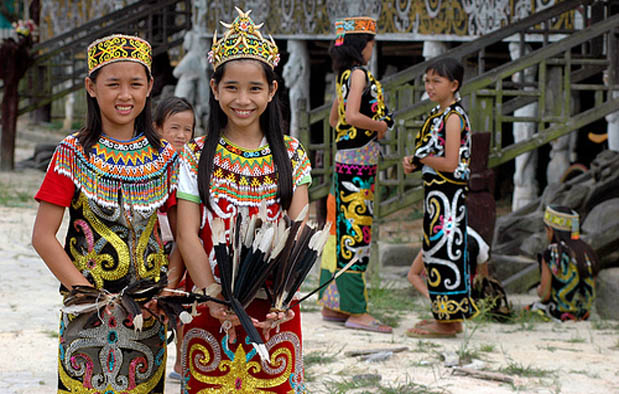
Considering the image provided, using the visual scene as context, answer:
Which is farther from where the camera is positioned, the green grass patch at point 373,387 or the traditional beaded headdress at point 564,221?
the traditional beaded headdress at point 564,221

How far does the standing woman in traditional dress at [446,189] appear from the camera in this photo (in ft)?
19.0

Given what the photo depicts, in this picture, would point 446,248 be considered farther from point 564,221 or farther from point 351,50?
point 351,50

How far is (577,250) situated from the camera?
22.0 ft

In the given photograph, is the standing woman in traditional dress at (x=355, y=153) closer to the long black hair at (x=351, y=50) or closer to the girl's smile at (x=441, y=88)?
the long black hair at (x=351, y=50)

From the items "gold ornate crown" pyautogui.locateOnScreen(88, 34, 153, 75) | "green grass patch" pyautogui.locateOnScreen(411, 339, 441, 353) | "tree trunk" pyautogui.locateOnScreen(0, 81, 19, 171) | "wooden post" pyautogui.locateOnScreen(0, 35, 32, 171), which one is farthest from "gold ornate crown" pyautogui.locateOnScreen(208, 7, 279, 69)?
"tree trunk" pyautogui.locateOnScreen(0, 81, 19, 171)

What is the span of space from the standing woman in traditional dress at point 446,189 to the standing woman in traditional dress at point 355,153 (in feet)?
1.05

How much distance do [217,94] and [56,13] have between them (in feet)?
57.6

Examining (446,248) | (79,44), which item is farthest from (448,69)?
(79,44)

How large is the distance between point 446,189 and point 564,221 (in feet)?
4.45

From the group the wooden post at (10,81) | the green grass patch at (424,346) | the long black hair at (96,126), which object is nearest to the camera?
the long black hair at (96,126)

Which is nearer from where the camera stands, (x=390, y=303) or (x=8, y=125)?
(x=390, y=303)

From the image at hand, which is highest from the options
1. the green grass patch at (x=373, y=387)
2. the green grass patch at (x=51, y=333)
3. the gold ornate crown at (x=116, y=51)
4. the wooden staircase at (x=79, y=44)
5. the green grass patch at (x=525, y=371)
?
the wooden staircase at (x=79, y=44)

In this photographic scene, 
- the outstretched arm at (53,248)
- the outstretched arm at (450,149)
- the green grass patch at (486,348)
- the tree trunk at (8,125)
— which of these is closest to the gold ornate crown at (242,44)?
the outstretched arm at (53,248)

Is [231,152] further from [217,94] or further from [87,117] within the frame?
[87,117]
